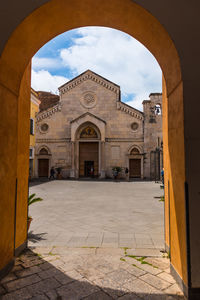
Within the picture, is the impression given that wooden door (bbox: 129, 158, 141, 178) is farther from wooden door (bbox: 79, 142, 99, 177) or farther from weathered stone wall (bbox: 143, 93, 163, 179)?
wooden door (bbox: 79, 142, 99, 177)

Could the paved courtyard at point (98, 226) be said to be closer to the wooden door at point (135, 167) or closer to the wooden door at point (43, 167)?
the wooden door at point (135, 167)

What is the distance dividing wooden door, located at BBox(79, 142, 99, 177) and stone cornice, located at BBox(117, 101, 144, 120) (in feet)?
17.8

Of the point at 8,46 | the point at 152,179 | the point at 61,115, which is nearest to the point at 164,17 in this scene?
the point at 8,46

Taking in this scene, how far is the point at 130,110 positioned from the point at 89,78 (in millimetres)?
6764

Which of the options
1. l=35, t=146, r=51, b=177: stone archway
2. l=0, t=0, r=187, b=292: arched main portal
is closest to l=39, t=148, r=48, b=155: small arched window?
l=35, t=146, r=51, b=177: stone archway

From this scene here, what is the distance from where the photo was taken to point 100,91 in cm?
2723

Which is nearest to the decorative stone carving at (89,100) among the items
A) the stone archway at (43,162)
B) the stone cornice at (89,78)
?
the stone cornice at (89,78)

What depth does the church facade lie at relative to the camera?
85.7ft

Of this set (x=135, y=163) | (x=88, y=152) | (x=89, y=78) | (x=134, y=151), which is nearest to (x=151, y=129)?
(x=134, y=151)

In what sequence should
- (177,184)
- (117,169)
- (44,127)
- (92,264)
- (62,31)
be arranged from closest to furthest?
(177,184) → (92,264) → (62,31) → (117,169) → (44,127)

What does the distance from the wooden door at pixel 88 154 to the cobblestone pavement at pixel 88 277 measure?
22601mm

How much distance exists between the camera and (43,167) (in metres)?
27.4

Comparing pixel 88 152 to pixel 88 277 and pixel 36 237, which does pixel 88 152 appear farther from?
pixel 88 277

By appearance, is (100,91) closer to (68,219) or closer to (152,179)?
(152,179)
